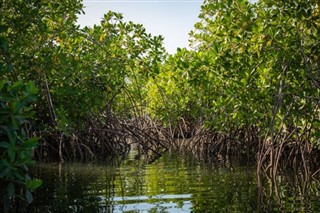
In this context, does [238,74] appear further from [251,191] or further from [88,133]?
[88,133]

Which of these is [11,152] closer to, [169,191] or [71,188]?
[169,191]

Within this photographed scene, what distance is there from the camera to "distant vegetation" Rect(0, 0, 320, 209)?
4176 millimetres

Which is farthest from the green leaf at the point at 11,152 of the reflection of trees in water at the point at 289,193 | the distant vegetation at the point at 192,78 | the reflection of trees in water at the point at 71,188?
the reflection of trees in water at the point at 289,193

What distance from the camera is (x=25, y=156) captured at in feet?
8.24

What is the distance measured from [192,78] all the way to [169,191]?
3.94 feet

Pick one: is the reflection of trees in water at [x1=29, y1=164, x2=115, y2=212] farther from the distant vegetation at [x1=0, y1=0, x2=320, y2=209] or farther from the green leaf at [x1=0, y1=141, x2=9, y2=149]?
the green leaf at [x1=0, y1=141, x2=9, y2=149]

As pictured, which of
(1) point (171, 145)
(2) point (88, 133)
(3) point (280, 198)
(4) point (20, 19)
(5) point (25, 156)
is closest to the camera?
(5) point (25, 156)

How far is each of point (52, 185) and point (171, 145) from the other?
6.85 meters

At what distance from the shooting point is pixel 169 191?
4770 mm

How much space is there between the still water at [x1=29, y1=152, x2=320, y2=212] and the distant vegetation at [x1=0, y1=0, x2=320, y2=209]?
1.33 ft

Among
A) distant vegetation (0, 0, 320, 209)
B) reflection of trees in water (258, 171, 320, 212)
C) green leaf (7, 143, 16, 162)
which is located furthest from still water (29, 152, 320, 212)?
green leaf (7, 143, 16, 162)

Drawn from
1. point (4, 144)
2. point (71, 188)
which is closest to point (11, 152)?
point (4, 144)

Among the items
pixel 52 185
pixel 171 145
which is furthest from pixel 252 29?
pixel 171 145

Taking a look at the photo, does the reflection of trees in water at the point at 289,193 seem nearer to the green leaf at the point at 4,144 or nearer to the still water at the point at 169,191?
the still water at the point at 169,191
